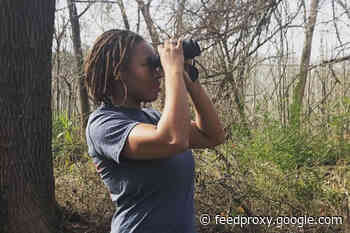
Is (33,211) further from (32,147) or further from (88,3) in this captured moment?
(88,3)

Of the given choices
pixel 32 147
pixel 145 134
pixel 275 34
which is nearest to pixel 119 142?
pixel 145 134

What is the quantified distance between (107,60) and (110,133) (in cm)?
27

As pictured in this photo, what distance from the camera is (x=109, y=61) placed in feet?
4.14

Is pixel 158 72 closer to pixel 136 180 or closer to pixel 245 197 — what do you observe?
pixel 136 180

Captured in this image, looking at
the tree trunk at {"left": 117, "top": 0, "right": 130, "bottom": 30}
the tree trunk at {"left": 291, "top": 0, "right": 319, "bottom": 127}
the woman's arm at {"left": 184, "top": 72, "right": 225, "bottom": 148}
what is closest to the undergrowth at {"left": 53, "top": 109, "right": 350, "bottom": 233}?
the tree trunk at {"left": 291, "top": 0, "right": 319, "bottom": 127}

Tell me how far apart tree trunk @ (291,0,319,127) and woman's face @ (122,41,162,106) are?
227 centimetres

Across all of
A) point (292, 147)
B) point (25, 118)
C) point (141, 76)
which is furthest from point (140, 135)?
point (292, 147)

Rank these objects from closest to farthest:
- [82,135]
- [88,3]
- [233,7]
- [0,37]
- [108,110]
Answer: [108,110] → [0,37] → [233,7] → [82,135] → [88,3]

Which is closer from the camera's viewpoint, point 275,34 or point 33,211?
point 33,211

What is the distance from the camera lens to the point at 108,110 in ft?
4.15

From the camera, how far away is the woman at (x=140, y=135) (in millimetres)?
1091

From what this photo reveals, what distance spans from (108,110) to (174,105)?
0.30m

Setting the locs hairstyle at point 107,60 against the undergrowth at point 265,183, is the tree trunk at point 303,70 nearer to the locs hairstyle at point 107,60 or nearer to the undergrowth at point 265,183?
the undergrowth at point 265,183

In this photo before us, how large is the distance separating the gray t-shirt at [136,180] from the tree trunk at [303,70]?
2.28 m
